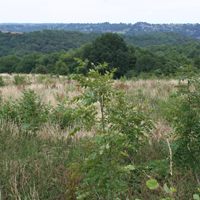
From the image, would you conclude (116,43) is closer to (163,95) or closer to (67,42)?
(163,95)

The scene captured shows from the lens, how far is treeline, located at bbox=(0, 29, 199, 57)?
109 meters

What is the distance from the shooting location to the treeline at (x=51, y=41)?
4300 inches

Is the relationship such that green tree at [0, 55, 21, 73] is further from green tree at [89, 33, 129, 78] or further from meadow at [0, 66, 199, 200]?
meadow at [0, 66, 199, 200]

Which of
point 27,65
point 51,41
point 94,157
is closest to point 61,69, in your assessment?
point 27,65

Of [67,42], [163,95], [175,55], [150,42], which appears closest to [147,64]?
[175,55]

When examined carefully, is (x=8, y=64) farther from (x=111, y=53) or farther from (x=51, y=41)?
(x=51, y=41)

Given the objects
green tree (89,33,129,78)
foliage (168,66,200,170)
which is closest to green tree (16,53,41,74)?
green tree (89,33,129,78)

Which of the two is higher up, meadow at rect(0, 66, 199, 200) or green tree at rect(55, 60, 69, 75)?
meadow at rect(0, 66, 199, 200)

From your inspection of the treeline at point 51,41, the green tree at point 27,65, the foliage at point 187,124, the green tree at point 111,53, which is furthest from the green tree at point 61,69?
the treeline at point 51,41

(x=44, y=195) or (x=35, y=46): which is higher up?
(x=35, y=46)

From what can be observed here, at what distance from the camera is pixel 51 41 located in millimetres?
117625

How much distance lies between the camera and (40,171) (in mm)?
2543

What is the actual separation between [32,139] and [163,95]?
16.3ft

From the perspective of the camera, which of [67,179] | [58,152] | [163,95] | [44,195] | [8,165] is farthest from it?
[163,95]
